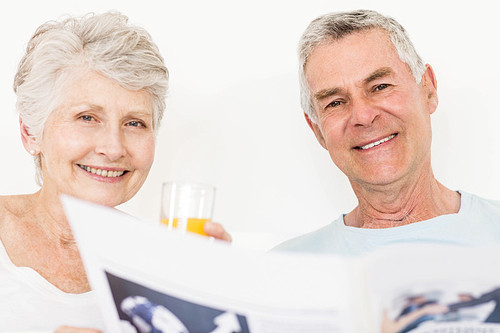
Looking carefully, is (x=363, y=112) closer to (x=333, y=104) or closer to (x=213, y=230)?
(x=333, y=104)

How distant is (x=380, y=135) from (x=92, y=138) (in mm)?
745

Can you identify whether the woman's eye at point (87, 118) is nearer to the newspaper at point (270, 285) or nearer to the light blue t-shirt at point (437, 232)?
the newspaper at point (270, 285)

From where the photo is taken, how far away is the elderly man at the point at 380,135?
142 centimetres

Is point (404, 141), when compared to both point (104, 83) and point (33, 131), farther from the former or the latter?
point (33, 131)

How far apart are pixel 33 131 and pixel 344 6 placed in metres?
1.14

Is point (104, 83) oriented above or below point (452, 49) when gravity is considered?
below

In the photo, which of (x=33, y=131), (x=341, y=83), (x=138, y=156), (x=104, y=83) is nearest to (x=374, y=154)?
(x=341, y=83)

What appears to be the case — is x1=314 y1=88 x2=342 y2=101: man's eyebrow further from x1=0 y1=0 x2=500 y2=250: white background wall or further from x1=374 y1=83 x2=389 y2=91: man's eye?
x1=0 y1=0 x2=500 y2=250: white background wall

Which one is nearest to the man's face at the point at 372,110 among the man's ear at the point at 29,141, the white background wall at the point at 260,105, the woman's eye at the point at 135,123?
the white background wall at the point at 260,105

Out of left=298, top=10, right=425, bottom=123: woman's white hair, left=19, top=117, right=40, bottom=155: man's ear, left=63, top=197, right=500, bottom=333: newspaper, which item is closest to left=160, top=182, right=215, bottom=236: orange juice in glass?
left=63, top=197, right=500, bottom=333: newspaper

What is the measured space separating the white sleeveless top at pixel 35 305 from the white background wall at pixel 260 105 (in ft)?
2.12

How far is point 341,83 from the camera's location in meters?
1.44

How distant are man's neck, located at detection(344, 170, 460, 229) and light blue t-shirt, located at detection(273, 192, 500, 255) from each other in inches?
2.6

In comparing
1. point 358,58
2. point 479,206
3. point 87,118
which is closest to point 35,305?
point 87,118
